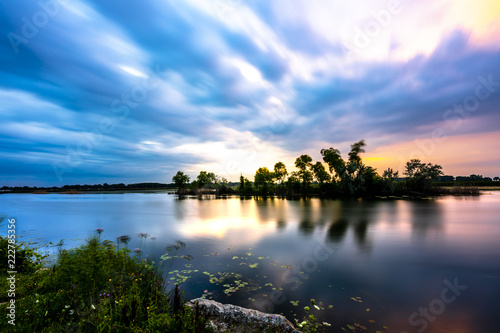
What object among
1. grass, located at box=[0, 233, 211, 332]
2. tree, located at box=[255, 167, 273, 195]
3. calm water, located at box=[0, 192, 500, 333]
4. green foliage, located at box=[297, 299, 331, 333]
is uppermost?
tree, located at box=[255, 167, 273, 195]

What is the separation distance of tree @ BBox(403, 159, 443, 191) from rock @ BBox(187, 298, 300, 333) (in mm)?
81132

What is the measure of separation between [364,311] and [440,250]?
1134 cm

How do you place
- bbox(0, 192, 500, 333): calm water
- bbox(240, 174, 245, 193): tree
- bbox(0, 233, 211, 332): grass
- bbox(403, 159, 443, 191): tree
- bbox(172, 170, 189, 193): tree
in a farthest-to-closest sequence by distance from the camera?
bbox(172, 170, 189, 193): tree < bbox(240, 174, 245, 193): tree < bbox(403, 159, 443, 191): tree < bbox(0, 192, 500, 333): calm water < bbox(0, 233, 211, 332): grass

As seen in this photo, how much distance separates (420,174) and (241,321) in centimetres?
8241

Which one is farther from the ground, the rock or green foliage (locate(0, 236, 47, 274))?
green foliage (locate(0, 236, 47, 274))

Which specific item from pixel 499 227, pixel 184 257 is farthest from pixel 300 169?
pixel 184 257

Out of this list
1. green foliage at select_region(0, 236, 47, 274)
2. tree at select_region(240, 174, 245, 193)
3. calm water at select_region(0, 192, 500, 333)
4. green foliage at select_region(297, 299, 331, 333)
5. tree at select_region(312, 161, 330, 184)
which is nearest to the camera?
green foliage at select_region(297, 299, 331, 333)

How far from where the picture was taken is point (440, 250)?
1336cm

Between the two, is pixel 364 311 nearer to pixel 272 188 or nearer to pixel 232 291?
pixel 232 291

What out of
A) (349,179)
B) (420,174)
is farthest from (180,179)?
(420,174)

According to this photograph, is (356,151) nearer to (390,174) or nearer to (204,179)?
(390,174)

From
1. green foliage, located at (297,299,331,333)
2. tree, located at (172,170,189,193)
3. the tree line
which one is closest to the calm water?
green foliage, located at (297,299,331,333)

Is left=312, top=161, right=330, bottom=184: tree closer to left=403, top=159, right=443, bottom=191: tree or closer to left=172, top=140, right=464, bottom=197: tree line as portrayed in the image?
left=172, top=140, right=464, bottom=197: tree line

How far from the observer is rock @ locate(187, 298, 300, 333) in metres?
4.88
